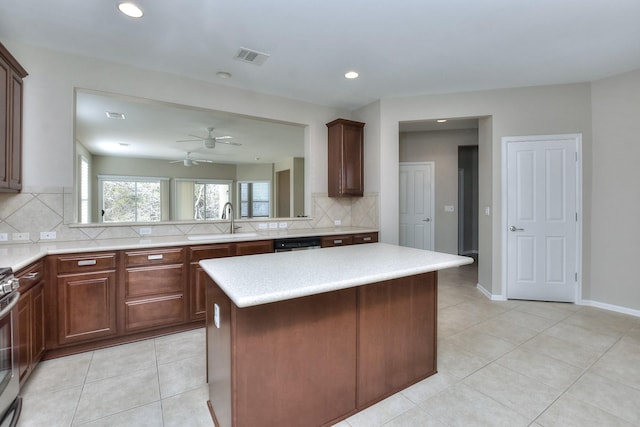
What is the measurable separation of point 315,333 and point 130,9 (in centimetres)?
263

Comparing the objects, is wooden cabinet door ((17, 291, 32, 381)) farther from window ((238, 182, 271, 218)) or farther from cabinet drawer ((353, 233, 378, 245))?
window ((238, 182, 271, 218))

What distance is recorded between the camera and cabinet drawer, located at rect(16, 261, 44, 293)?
1.90 meters

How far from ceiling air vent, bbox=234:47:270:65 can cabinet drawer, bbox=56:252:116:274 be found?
2157 mm

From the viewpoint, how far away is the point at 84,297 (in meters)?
2.43

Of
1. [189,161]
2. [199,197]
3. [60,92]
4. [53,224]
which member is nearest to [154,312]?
[53,224]

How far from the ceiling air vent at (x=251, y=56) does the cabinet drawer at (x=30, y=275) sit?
7.87 ft

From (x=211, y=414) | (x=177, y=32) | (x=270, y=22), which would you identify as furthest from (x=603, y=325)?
(x=177, y=32)

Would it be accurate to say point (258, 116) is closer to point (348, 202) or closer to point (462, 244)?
point (348, 202)

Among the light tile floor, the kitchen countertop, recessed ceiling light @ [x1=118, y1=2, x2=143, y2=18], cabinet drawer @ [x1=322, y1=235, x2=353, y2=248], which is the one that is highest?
recessed ceiling light @ [x1=118, y1=2, x2=143, y2=18]

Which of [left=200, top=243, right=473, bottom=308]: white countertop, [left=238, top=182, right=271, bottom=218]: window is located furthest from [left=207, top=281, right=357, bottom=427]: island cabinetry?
[left=238, top=182, right=271, bottom=218]: window

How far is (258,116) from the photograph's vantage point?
385 cm

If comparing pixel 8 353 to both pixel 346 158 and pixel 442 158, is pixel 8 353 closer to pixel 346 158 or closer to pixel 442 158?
pixel 346 158

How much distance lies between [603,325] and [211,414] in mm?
3705

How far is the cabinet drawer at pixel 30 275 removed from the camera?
74.9 inches
